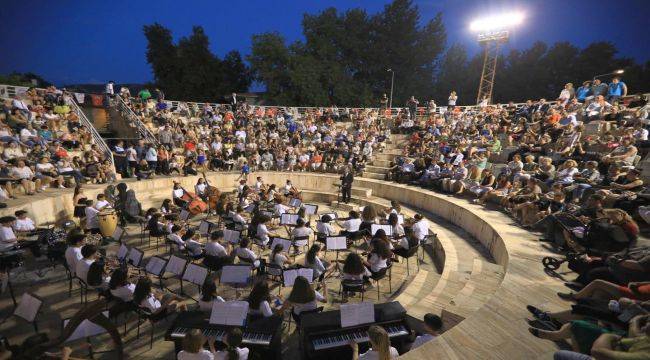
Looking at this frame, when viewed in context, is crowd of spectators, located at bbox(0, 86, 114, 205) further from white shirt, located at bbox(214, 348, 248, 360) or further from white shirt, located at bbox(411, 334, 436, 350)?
white shirt, located at bbox(411, 334, 436, 350)

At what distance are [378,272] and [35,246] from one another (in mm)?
7767

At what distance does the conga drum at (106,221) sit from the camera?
29.5 ft

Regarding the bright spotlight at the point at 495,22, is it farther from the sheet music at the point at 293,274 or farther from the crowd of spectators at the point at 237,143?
the sheet music at the point at 293,274

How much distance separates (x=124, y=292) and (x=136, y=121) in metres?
14.8

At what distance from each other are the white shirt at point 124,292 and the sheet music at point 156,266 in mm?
629

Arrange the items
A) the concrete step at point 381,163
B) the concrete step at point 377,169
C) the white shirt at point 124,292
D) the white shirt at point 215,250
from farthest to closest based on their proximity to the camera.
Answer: the concrete step at point 381,163
the concrete step at point 377,169
the white shirt at point 215,250
the white shirt at point 124,292

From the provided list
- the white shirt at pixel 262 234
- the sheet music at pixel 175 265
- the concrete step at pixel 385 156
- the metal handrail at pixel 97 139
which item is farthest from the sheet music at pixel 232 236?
the concrete step at pixel 385 156

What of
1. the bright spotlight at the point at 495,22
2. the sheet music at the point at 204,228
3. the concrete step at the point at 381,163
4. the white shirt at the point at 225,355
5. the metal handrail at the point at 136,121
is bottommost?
the sheet music at the point at 204,228

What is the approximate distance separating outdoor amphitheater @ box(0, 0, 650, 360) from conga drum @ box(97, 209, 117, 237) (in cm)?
6

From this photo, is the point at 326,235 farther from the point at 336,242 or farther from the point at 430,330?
the point at 430,330

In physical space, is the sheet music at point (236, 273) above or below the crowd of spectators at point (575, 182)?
below

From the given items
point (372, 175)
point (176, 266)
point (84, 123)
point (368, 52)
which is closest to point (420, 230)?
point (176, 266)

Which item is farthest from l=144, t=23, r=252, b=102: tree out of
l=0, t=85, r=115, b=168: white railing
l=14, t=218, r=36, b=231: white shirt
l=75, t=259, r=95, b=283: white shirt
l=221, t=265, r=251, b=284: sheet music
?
l=221, t=265, r=251, b=284: sheet music

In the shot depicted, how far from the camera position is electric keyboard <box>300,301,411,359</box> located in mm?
4102
